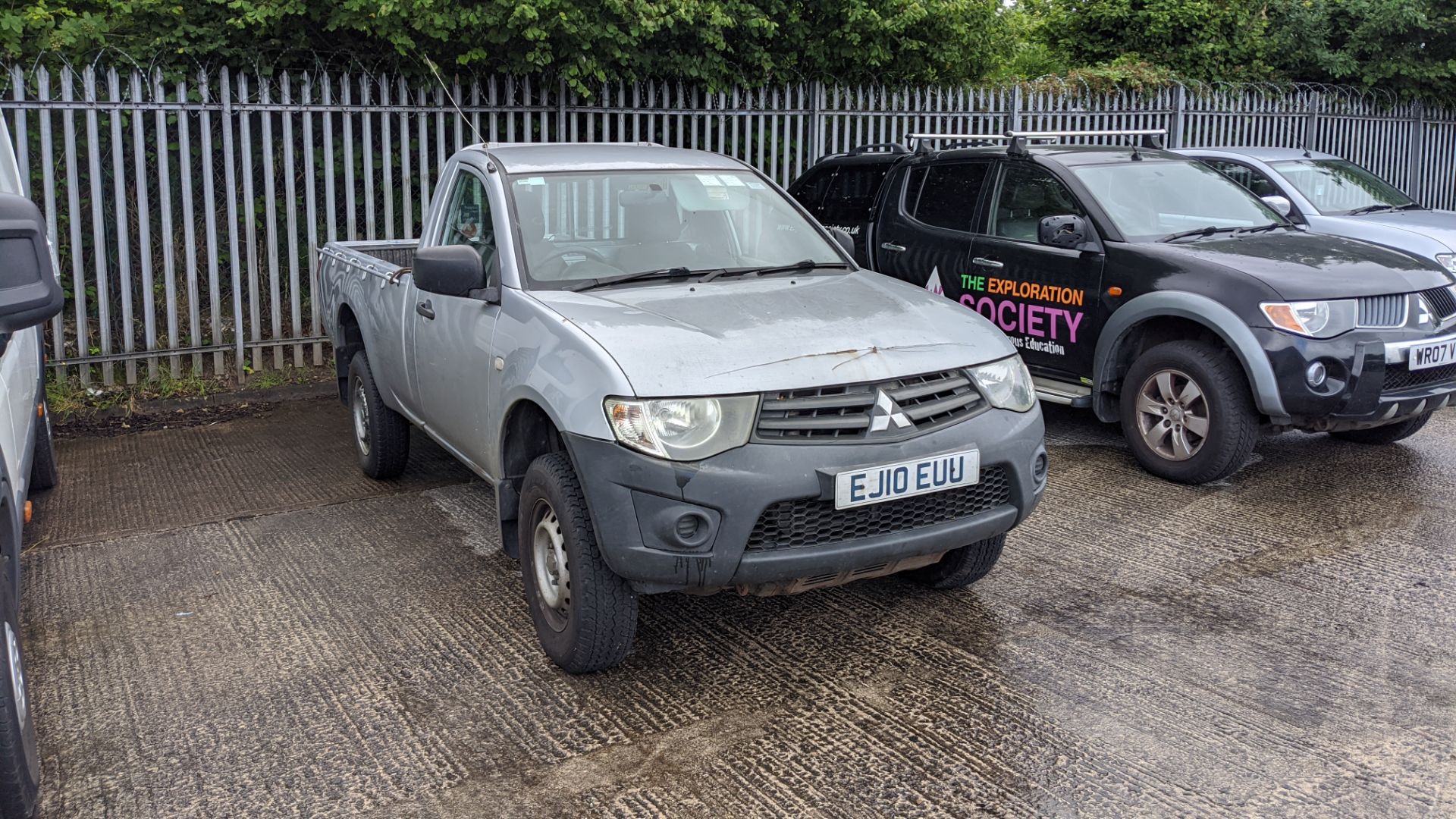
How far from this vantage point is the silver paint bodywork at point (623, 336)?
12.6 feet

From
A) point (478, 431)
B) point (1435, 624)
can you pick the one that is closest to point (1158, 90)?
point (1435, 624)

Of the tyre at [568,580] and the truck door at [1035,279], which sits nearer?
the tyre at [568,580]

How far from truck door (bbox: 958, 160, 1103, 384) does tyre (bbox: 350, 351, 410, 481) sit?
3.53m

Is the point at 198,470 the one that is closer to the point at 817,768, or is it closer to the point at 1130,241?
the point at 817,768

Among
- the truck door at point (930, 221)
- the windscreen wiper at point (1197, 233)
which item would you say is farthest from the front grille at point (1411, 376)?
the truck door at point (930, 221)

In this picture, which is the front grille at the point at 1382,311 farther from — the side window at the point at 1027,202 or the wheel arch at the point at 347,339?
the wheel arch at the point at 347,339

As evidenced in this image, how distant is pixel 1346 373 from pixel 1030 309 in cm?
183

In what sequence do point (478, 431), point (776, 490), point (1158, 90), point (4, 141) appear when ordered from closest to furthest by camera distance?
point (776, 490) < point (478, 431) < point (4, 141) < point (1158, 90)

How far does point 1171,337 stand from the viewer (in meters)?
6.56

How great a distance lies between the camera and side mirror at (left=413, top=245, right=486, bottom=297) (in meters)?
4.43

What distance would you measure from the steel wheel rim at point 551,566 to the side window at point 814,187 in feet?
17.3

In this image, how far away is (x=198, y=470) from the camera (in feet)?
22.8

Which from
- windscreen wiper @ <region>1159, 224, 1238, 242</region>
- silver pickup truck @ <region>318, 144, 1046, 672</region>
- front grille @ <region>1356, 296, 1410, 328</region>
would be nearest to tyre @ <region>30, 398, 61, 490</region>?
silver pickup truck @ <region>318, 144, 1046, 672</region>

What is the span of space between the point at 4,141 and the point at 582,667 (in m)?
4.11
